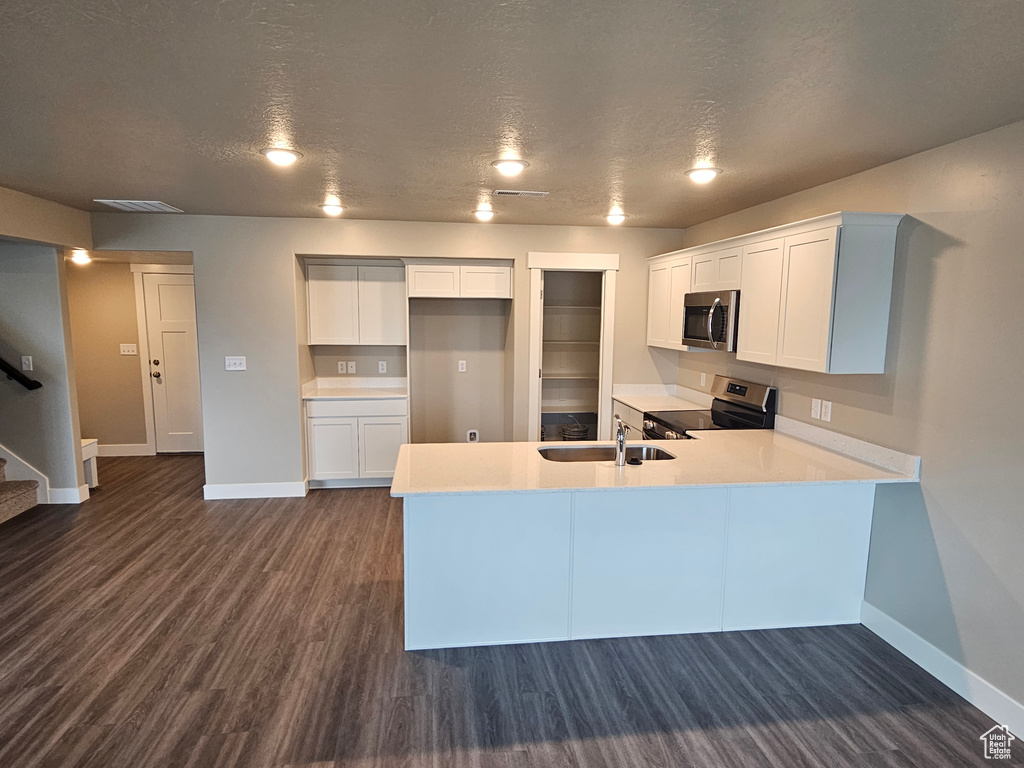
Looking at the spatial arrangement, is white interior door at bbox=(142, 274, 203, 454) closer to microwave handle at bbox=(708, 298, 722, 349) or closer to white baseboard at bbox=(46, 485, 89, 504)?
white baseboard at bbox=(46, 485, 89, 504)

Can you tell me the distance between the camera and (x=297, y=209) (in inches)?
159

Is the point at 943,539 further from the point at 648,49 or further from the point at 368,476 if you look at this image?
the point at 368,476

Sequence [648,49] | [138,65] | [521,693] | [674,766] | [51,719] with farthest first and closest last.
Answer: [521,693]
[51,719]
[674,766]
[138,65]
[648,49]

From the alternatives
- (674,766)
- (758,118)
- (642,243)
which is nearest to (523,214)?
(642,243)

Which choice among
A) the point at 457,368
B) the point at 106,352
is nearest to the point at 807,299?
the point at 457,368

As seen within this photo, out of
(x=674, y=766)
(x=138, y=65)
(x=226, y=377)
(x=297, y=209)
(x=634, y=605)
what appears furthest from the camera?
(x=226, y=377)

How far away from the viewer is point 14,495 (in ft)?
13.7

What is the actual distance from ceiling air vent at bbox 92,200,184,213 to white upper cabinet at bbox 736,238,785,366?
3.96 meters

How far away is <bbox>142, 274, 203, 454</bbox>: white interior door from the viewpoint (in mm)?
5848

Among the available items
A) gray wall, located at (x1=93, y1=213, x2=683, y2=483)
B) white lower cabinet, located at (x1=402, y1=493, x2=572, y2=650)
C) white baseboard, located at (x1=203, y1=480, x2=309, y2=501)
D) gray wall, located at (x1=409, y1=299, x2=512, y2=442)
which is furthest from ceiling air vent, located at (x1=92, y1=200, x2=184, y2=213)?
white lower cabinet, located at (x1=402, y1=493, x2=572, y2=650)

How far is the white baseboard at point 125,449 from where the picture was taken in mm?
6066

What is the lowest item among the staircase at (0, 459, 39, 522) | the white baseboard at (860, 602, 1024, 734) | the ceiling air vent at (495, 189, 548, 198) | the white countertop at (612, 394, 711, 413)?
the white baseboard at (860, 602, 1024, 734)

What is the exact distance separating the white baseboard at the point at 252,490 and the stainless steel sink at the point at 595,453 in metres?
2.71

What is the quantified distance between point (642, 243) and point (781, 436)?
7.07 feet
